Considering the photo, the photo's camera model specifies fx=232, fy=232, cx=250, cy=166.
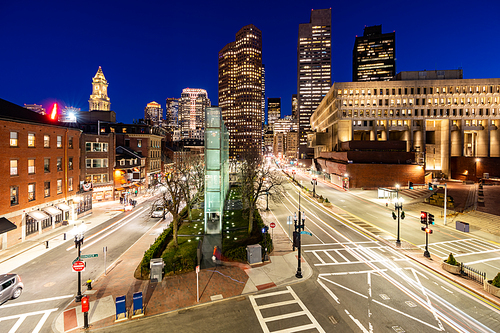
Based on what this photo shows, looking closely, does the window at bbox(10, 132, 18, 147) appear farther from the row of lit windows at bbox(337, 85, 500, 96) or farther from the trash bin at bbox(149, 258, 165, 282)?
the row of lit windows at bbox(337, 85, 500, 96)

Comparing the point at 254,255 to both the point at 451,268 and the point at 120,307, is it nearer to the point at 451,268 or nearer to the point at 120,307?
the point at 120,307

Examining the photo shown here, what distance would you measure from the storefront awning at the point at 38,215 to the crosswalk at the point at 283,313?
26.0 meters

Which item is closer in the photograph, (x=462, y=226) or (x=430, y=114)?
(x=462, y=226)

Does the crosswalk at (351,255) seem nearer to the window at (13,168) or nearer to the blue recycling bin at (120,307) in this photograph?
the blue recycling bin at (120,307)

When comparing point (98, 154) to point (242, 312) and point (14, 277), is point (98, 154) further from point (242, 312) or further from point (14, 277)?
point (242, 312)

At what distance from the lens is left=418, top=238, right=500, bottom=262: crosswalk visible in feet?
66.7

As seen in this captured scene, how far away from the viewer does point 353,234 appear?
1027 inches

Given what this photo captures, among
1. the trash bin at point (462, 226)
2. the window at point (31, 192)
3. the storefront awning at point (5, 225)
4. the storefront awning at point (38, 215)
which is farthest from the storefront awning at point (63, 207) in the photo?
the trash bin at point (462, 226)

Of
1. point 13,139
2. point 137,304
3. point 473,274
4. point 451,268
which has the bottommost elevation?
point 473,274

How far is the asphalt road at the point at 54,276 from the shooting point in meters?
12.4

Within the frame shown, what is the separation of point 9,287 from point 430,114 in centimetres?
10437

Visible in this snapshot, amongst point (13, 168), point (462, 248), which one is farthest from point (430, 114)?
point (13, 168)

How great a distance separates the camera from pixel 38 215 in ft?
84.8

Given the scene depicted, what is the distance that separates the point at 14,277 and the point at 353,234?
94.3 feet
